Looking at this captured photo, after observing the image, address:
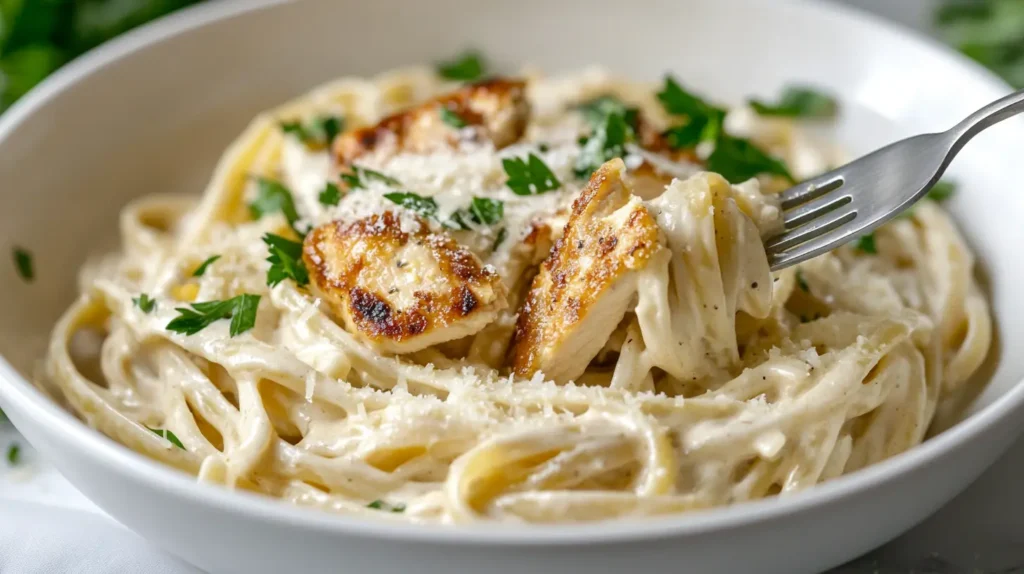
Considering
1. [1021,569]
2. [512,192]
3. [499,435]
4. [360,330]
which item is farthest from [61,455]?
[1021,569]

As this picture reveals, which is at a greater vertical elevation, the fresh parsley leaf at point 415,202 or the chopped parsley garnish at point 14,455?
the fresh parsley leaf at point 415,202

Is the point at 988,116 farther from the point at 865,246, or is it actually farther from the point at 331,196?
the point at 331,196

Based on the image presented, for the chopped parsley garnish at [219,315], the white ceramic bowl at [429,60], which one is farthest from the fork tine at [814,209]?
the chopped parsley garnish at [219,315]

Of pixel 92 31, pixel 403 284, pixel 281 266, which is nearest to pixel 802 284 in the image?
pixel 403 284

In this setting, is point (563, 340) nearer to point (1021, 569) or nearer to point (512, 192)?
point (512, 192)

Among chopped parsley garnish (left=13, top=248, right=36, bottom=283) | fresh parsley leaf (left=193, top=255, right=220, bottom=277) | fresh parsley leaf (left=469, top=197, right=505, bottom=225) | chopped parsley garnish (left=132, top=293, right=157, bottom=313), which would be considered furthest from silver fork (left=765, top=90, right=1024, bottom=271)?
chopped parsley garnish (left=13, top=248, right=36, bottom=283)

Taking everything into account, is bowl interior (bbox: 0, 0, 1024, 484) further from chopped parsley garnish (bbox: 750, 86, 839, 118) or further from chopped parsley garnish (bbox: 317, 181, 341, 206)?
chopped parsley garnish (bbox: 317, 181, 341, 206)

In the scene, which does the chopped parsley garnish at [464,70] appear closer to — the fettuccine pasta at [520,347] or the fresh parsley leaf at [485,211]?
the fettuccine pasta at [520,347]
